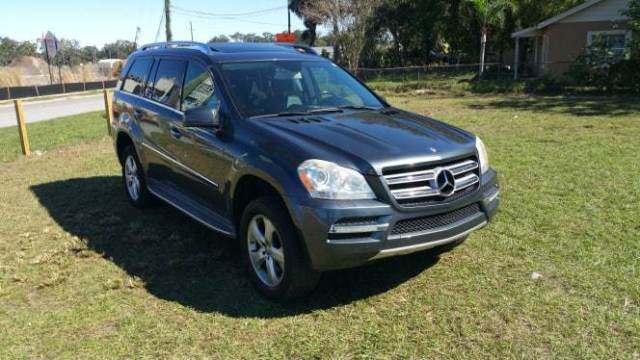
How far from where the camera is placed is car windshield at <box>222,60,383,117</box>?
453 cm

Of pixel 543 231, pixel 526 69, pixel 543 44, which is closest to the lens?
pixel 543 231

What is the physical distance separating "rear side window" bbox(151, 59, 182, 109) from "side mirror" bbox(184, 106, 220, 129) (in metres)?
0.93

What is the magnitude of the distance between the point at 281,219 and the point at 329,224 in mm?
418

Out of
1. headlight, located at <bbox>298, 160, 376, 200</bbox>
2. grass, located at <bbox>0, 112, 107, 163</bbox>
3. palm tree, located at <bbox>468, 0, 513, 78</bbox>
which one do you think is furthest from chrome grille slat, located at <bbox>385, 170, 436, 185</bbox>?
palm tree, located at <bbox>468, 0, 513, 78</bbox>

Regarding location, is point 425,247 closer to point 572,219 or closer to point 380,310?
point 380,310

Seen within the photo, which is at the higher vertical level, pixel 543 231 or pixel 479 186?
pixel 479 186

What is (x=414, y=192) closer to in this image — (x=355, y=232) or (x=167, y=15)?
(x=355, y=232)

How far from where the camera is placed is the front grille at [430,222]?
3.55m

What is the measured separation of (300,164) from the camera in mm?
3598

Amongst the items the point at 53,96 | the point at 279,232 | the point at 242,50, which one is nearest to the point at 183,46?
the point at 242,50

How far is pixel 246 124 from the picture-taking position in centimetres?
420

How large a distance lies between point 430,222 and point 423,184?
0.26 metres

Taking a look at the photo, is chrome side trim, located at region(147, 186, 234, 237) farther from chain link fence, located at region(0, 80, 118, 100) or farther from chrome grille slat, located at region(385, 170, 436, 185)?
chain link fence, located at region(0, 80, 118, 100)

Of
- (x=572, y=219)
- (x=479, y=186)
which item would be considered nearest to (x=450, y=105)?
(x=572, y=219)
